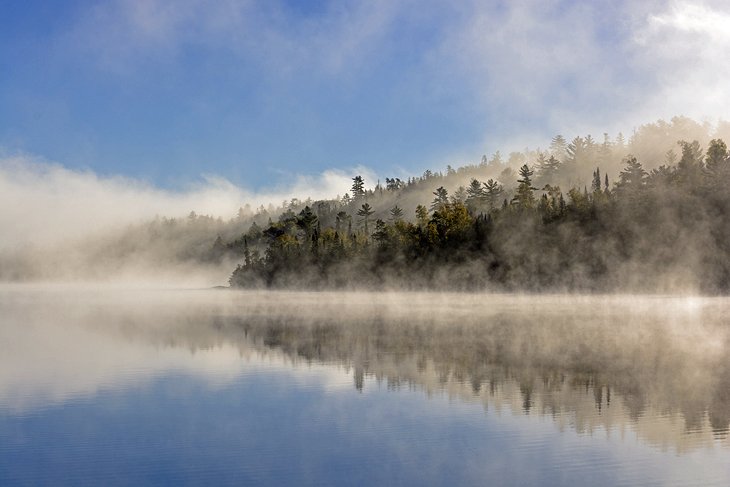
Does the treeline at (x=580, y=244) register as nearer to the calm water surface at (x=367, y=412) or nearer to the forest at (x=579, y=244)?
the forest at (x=579, y=244)

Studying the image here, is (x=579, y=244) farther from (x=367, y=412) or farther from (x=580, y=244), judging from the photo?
(x=367, y=412)

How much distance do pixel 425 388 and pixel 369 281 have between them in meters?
150

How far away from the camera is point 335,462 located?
53.2 ft

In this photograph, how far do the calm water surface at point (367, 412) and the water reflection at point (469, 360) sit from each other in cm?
13

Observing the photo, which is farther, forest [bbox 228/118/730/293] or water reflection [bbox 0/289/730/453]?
forest [bbox 228/118/730/293]

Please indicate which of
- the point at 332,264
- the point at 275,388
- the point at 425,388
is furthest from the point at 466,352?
the point at 332,264

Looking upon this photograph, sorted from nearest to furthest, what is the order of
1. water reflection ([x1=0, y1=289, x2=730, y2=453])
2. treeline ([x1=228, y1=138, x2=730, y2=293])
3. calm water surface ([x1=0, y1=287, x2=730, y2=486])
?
calm water surface ([x1=0, y1=287, x2=730, y2=486]) → water reflection ([x1=0, y1=289, x2=730, y2=453]) → treeline ([x1=228, y1=138, x2=730, y2=293])

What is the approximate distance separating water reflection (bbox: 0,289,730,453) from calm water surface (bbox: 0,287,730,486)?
0.43 ft

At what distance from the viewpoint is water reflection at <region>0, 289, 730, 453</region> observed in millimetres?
21906

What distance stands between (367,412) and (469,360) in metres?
12.4

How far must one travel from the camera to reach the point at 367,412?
70.8ft

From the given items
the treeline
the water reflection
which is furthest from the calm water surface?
the treeline

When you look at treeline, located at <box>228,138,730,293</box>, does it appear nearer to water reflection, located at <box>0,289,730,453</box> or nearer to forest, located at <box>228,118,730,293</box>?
forest, located at <box>228,118,730,293</box>

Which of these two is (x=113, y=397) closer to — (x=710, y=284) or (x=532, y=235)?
(x=710, y=284)
